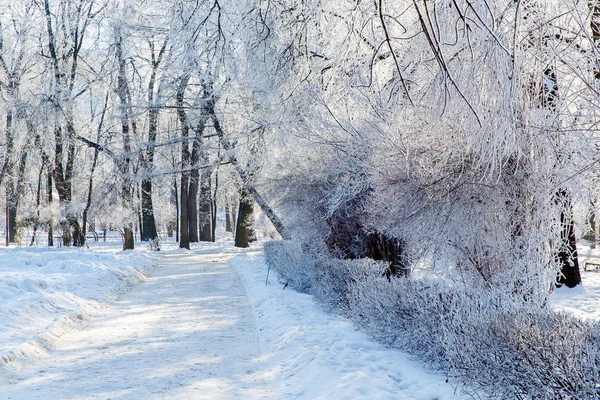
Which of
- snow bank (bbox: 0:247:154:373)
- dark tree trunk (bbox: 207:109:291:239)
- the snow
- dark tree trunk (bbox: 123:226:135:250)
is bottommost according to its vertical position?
the snow

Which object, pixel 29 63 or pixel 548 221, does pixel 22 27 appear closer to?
pixel 29 63

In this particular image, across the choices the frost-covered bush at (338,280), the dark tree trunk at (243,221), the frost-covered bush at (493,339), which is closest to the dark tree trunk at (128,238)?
the dark tree trunk at (243,221)

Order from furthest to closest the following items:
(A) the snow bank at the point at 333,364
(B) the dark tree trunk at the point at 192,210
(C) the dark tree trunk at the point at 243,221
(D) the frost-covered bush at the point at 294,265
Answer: (B) the dark tree trunk at the point at 192,210 → (C) the dark tree trunk at the point at 243,221 → (D) the frost-covered bush at the point at 294,265 → (A) the snow bank at the point at 333,364

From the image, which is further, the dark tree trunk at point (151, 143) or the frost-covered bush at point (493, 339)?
the dark tree trunk at point (151, 143)

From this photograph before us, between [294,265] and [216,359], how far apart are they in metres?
5.81

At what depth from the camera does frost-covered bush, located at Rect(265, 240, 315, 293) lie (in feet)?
36.4

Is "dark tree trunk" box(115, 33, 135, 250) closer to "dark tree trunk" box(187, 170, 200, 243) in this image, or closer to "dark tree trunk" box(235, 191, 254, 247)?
"dark tree trunk" box(187, 170, 200, 243)

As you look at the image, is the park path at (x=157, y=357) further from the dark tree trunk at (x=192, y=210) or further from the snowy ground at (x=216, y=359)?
the dark tree trunk at (x=192, y=210)

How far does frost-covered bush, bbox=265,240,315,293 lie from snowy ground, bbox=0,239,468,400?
95 centimetres

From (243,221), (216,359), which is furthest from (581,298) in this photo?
(243,221)

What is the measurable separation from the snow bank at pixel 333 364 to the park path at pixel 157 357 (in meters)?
0.26

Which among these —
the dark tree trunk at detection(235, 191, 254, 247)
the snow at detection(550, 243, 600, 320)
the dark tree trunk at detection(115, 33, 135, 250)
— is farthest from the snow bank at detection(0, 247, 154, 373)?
the dark tree trunk at detection(235, 191, 254, 247)

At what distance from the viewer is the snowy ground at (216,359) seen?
4863mm

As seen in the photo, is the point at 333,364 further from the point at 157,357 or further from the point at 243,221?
the point at 243,221
